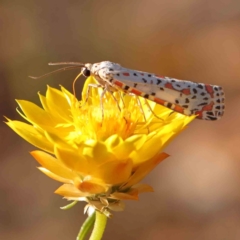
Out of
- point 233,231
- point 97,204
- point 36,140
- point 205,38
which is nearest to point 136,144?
point 97,204

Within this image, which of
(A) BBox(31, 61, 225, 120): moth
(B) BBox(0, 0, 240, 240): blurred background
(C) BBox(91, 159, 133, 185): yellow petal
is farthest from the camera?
(B) BBox(0, 0, 240, 240): blurred background

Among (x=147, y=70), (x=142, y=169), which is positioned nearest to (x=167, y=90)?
(x=142, y=169)

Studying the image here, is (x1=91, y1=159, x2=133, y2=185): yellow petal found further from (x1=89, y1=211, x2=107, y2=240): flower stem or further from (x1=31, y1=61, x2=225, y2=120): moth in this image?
(x1=31, y1=61, x2=225, y2=120): moth

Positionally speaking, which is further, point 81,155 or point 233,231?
point 233,231

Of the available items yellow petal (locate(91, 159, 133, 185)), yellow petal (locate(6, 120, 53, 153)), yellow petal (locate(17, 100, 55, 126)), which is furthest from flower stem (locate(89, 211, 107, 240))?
yellow petal (locate(17, 100, 55, 126))

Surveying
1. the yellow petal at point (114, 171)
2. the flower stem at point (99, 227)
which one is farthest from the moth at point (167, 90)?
the flower stem at point (99, 227)

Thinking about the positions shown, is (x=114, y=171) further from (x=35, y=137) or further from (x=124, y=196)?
(x=35, y=137)

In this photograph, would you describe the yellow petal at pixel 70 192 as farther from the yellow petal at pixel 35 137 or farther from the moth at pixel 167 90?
the moth at pixel 167 90

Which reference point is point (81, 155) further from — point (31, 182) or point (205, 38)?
point (205, 38)
